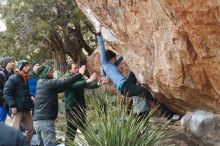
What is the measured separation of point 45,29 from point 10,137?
656 inches

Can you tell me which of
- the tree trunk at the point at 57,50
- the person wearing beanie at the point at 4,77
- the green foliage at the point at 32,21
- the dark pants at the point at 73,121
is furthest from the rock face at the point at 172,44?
the tree trunk at the point at 57,50

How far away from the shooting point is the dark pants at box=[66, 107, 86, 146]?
258 inches

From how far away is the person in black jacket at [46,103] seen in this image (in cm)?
714

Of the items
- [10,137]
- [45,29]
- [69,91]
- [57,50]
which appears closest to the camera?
[10,137]

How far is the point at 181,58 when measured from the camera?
19.8 feet

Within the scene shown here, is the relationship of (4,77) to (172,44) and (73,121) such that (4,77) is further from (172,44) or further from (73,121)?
(172,44)

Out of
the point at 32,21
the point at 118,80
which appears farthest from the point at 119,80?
the point at 32,21

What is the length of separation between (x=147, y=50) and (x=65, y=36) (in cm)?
1476

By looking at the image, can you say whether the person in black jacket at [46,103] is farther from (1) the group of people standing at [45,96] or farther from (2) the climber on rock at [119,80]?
(2) the climber on rock at [119,80]

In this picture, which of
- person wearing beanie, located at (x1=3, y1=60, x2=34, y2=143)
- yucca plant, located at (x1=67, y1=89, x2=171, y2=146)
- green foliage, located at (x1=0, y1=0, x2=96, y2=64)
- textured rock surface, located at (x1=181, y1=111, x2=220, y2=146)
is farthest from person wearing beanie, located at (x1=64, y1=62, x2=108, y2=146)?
green foliage, located at (x1=0, y1=0, x2=96, y2=64)

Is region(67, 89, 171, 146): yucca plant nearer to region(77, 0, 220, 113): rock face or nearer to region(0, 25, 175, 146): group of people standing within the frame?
region(0, 25, 175, 146): group of people standing

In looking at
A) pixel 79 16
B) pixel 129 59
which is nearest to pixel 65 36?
pixel 79 16

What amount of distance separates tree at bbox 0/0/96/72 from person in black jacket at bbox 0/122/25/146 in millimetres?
15892

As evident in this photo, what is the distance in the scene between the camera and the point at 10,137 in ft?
7.75
